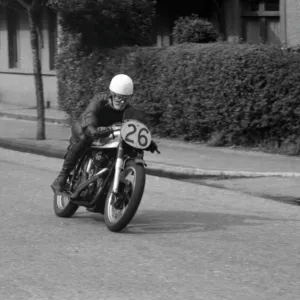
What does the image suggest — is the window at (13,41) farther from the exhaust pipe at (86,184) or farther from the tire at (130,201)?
the tire at (130,201)

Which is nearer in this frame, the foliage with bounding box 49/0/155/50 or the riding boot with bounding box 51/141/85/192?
the riding boot with bounding box 51/141/85/192

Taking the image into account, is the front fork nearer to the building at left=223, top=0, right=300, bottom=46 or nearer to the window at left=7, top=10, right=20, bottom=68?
the building at left=223, top=0, right=300, bottom=46

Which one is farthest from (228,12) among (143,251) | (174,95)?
(143,251)

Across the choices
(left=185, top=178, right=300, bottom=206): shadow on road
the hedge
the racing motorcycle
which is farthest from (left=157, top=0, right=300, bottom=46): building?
the racing motorcycle

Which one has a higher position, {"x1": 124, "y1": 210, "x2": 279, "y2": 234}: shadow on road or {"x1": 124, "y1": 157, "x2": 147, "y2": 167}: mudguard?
{"x1": 124, "y1": 157, "x2": 147, "y2": 167}: mudguard

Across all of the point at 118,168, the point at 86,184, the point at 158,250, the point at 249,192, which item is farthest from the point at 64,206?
the point at 249,192

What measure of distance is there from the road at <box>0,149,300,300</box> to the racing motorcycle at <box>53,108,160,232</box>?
23 cm

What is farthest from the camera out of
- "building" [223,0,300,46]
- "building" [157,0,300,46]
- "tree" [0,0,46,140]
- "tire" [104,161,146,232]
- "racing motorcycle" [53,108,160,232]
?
"building" [223,0,300,46]

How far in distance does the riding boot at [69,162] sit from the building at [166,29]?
31.1ft

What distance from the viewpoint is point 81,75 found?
19469 millimetres

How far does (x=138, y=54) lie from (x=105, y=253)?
33.5ft

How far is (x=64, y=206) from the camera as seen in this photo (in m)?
9.67

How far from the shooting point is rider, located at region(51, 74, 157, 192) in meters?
8.90

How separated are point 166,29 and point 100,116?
15.1 meters
